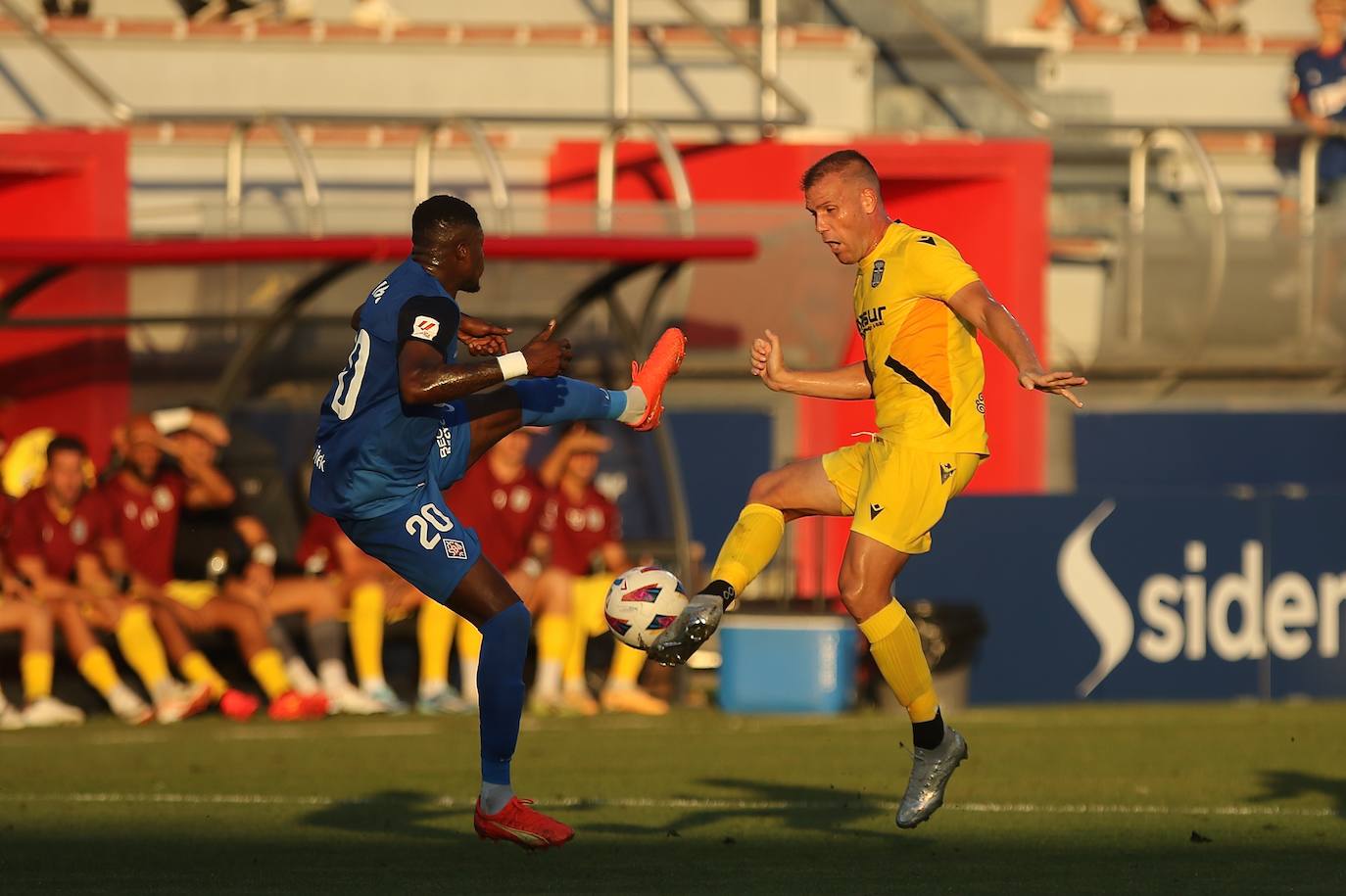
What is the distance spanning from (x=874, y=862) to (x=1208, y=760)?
3964 millimetres

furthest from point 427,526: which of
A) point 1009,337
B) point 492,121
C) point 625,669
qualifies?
point 492,121

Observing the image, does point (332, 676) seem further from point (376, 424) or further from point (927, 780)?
point (927, 780)

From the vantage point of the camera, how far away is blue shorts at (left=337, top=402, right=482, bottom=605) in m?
8.12

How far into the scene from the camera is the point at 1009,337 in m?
7.89

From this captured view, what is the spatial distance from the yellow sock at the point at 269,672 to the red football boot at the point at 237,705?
0.12 m

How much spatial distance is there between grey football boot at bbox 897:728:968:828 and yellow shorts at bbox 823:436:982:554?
0.70 m

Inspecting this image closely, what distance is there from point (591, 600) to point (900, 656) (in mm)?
6345

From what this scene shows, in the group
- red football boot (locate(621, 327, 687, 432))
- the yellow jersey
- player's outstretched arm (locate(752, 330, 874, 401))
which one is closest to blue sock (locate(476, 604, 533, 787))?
red football boot (locate(621, 327, 687, 432))

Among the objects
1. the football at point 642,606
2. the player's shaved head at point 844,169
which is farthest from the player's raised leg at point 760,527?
the player's shaved head at point 844,169

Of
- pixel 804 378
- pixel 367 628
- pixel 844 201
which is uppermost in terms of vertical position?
pixel 844 201

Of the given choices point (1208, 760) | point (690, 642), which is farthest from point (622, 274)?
point (690, 642)

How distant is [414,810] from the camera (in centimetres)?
975

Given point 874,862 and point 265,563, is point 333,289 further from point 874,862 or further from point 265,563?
point 874,862

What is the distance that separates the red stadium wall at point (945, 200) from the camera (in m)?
17.2
